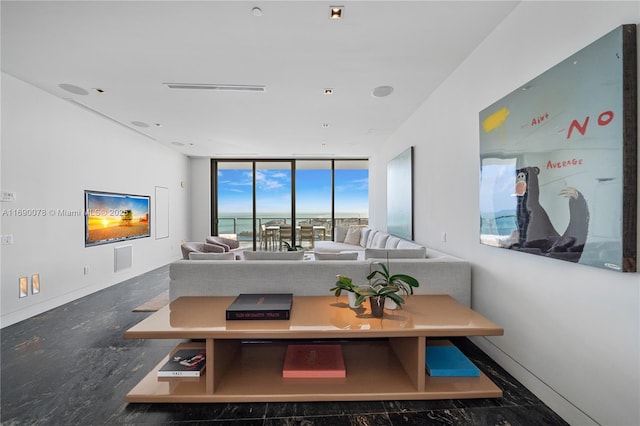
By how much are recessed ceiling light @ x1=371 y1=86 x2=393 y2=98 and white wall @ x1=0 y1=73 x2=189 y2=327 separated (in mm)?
4029

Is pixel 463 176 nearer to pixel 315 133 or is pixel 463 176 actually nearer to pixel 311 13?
pixel 311 13

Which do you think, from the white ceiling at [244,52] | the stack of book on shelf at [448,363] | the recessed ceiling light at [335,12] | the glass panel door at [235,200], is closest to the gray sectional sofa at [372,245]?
the stack of book on shelf at [448,363]

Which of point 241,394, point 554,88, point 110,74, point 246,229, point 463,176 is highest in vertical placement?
point 110,74

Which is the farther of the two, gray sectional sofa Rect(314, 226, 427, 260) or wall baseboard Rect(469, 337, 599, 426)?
gray sectional sofa Rect(314, 226, 427, 260)

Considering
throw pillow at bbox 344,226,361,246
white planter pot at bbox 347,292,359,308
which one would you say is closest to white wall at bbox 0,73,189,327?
white planter pot at bbox 347,292,359,308

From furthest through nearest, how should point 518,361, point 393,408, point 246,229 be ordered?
point 246,229 < point 518,361 < point 393,408

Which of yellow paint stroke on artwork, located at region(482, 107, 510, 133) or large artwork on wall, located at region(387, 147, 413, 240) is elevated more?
yellow paint stroke on artwork, located at region(482, 107, 510, 133)

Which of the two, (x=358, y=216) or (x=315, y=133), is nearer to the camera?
(x=315, y=133)

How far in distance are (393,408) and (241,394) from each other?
0.95 m

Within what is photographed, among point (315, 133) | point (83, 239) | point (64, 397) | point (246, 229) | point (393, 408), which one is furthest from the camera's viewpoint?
point (246, 229)

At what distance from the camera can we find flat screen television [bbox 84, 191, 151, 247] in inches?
158

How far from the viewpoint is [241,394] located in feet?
5.53

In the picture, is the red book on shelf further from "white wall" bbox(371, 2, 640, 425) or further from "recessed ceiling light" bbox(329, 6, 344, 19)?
"recessed ceiling light" bbox(329, 6, 344, 19)

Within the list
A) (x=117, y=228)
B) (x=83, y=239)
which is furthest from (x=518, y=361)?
(x=117, y=228)
